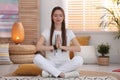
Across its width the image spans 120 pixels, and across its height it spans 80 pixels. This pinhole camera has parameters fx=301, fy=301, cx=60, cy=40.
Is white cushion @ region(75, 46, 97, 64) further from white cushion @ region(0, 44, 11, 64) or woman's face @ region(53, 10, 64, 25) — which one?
woman's face @ region(53, 10, 64, 25)

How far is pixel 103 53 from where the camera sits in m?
5.89

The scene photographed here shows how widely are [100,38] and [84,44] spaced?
0.39 m

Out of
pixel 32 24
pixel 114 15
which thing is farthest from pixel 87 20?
pixel 32 24

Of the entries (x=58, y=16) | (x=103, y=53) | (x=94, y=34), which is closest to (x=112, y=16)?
(x=94, y=34)

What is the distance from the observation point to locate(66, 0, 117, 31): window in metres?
6.31

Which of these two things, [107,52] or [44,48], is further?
[107,52]

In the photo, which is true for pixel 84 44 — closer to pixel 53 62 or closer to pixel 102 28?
pixel 102 28

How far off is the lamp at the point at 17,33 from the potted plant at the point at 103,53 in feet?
5.12

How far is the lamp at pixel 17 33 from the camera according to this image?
19.7ft

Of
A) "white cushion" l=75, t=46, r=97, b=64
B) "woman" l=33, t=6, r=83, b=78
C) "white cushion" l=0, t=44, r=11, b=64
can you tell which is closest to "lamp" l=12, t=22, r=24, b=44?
"white cushion" l=0, t=44, r=11, b=64

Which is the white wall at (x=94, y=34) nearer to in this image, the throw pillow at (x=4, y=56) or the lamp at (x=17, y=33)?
the lamp at (x=17, y=33)

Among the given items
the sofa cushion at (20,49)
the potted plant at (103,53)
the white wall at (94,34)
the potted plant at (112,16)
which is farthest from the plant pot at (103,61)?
the sofa cushion at (20,49)

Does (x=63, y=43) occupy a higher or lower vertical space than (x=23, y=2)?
lower

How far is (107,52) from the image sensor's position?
19.4 ft
